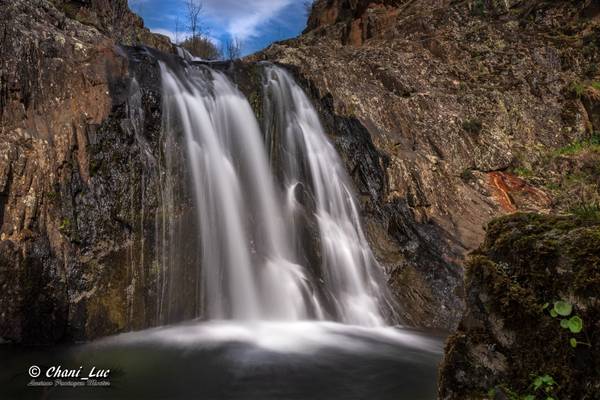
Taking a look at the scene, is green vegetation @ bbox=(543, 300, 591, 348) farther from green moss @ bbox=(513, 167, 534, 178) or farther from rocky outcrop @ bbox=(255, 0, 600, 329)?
green moss @ bbox=(513, 167, 534, 178)

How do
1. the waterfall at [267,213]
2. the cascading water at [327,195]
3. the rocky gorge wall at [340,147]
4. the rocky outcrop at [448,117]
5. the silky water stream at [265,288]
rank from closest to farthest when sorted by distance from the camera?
the silky water stream at [265,288], the rocky gorge wall at [340,147], the waterfall at [267,213], the cascading water at [327,195], the rocky outcrop at [448,117]

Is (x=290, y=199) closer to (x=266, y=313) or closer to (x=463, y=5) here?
(x=266, y=313)

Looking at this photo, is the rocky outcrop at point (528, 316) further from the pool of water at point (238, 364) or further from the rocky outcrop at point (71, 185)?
the rocky outcrop at point (71, 185)

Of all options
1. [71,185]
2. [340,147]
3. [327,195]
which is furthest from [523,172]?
[71,185]

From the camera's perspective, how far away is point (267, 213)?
926 centimetres

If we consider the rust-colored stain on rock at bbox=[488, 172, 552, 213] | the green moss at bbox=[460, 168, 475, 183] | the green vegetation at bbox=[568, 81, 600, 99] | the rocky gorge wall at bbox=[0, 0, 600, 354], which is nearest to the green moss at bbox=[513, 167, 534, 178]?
the rocky gorge wall at bbox=[0, 0, 600, 354]

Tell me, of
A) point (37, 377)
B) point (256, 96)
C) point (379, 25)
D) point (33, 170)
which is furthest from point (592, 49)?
point (37, 377)

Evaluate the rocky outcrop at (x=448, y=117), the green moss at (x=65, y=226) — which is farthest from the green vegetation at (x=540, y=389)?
the green moss at (x=65, y=226)

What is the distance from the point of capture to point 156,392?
15.9ft

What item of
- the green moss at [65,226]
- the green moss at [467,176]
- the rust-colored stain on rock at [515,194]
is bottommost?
the green moss at [65,226]

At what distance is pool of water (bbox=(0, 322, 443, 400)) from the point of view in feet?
16.0

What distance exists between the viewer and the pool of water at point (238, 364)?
4.88 metres

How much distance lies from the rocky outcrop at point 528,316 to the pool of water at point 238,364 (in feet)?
8.00

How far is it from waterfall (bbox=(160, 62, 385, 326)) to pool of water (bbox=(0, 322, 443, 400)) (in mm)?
827
